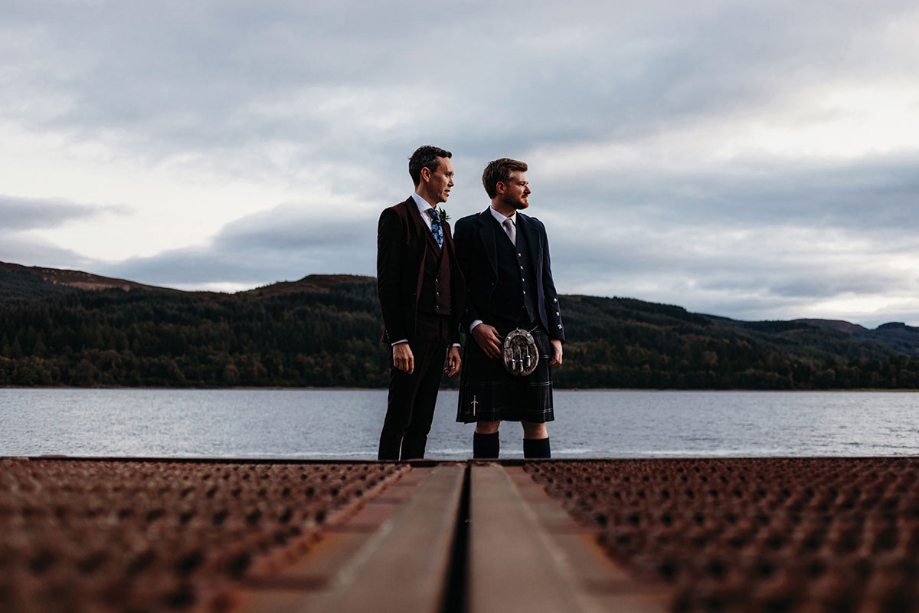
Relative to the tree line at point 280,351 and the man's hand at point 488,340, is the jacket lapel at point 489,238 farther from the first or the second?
the tree line at point 280,351

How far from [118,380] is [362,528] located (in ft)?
523

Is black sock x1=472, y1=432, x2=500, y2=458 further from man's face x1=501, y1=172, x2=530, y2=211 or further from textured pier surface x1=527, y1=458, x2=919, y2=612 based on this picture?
textured pier surface x1=527, y1=458, x2=919, y2=612

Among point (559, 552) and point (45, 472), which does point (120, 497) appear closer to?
point (45, 472)

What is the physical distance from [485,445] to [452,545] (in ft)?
12.3

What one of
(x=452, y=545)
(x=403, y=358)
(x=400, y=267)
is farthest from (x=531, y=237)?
(x=452, y=545)

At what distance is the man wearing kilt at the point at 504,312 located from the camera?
511 centimetres

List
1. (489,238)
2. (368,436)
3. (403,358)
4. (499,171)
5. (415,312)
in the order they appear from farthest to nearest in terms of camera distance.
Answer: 1. (368,436)
2. (499,171)
3. (489,238)
4. (415,312)
5. (403,358)

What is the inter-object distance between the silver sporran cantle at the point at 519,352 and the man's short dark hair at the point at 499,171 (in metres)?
1.14

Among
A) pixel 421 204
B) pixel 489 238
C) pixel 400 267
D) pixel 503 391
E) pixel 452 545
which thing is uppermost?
pixel 421 204

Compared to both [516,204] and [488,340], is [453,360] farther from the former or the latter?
[516,204]

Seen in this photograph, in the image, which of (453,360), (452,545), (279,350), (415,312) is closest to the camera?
(452,545)

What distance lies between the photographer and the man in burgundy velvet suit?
186 inches

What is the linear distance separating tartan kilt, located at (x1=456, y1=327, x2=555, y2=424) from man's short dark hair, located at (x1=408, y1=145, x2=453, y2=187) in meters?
1.24

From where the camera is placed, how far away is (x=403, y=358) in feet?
15.2
